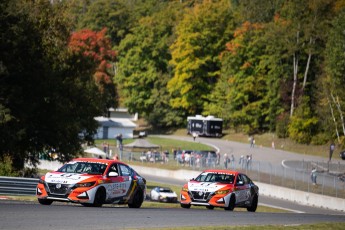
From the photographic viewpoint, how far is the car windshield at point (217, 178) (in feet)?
95.3

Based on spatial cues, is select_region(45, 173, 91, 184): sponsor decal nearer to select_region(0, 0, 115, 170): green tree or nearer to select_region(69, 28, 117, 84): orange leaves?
select_region(0, 0, 115, 170): green tree

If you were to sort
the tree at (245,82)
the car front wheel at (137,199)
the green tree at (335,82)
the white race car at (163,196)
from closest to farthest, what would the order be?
1. the car front wheel at (137,199)
2. the white race car at (163,196)
3. the green tree at (335,82)
4. the tree at (245,82)

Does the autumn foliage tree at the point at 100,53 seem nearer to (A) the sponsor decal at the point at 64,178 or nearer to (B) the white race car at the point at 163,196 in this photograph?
(B) the white race car at the point at 163,196

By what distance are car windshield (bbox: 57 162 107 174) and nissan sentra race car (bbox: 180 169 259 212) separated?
499 centimetres

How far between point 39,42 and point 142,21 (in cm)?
6692

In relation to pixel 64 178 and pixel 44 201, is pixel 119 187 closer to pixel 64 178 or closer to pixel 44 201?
pixel 64 178

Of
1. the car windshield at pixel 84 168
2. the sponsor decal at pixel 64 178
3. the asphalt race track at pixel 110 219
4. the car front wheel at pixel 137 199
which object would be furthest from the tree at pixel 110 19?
the asphalt race track at pixel 110 219

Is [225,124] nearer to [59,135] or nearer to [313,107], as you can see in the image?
[313,107]

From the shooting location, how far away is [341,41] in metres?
84.2

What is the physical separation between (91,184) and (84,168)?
1.14 meters

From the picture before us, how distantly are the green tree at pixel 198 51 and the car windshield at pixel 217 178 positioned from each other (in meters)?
72.2

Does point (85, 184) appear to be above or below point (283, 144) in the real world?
above

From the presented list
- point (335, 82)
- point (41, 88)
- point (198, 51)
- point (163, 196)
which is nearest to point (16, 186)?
point (163, 196)

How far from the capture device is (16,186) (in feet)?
94.7
